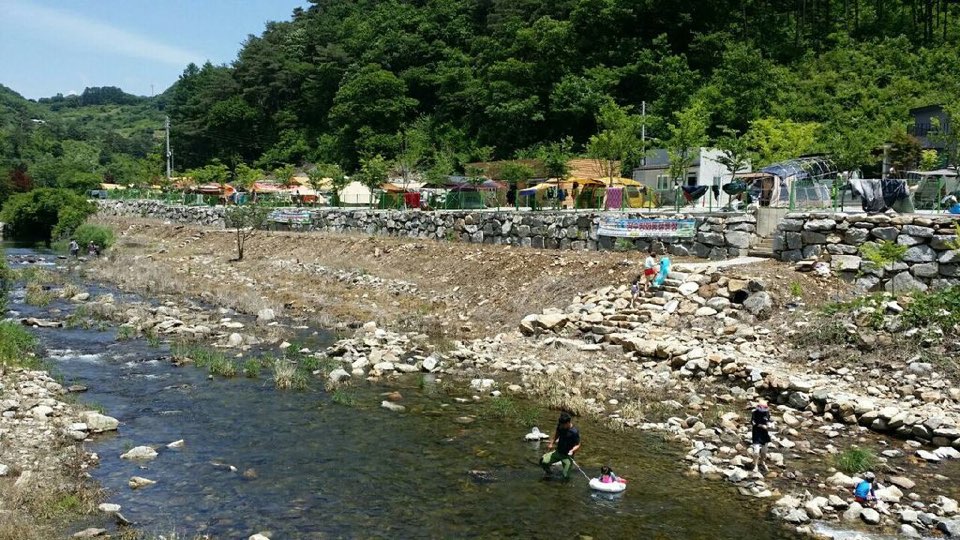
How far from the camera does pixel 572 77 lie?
66.2 m

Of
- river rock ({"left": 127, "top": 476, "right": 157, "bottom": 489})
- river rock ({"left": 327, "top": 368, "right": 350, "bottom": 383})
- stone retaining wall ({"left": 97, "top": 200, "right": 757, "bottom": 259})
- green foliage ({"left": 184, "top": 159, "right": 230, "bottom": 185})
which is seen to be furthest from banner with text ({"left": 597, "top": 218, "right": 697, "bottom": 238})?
green foliage ({"left": 184, "top": 159, "right": 230, "bottom": 185})

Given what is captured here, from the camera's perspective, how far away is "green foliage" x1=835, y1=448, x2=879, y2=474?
1232cm

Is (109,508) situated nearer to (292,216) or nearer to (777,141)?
(777,141)

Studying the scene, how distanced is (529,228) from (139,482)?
76.6 feet

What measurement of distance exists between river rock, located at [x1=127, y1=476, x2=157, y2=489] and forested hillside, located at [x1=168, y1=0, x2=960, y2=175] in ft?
108

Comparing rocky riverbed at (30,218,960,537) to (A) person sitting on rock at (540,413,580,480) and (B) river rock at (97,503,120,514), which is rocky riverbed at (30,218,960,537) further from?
(B) river rock at (97,503,120,514)

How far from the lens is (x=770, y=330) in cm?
1941

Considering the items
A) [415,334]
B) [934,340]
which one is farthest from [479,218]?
[934,340]

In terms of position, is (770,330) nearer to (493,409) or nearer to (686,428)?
(686,428)

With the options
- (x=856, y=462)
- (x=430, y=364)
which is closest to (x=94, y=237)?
(x=430, y=364)

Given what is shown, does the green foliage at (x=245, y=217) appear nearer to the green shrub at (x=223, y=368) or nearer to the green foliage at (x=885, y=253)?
the green shrub at (x=223, y=368)

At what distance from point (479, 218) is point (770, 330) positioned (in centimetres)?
1898

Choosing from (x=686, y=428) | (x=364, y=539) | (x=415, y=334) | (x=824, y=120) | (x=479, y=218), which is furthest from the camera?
(x=824, y=120)

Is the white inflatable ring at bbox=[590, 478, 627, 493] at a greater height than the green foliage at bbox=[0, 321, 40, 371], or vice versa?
the green foliage at bbox=[0, 321, 40, 371]
